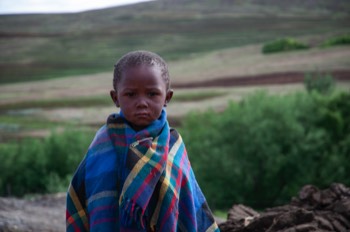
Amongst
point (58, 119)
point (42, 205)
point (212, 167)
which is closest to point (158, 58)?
point (42, 205)

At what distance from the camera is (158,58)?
2234mm

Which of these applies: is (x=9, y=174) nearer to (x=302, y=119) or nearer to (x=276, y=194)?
(x=276, y=194)

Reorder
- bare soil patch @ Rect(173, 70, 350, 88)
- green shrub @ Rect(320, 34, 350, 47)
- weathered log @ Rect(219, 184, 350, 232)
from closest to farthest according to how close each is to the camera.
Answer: weathered log @ Rect(219, 184, 350, 232) → green shrub @ Rect(320, 34, 350, 47) → bare soil patch @ Rect(173, 70, 350, 88)

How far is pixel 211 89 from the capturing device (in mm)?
30688

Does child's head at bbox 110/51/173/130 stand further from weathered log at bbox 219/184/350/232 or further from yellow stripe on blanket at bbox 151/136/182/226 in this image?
weathered log at bbox 219/184/350/232

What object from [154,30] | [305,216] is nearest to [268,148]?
[154,30]

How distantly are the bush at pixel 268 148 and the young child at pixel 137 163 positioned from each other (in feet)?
72.1

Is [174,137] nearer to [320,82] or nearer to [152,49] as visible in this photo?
[152,49]

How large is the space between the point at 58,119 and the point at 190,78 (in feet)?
26.7

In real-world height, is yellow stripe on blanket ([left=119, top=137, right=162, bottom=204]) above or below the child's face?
below

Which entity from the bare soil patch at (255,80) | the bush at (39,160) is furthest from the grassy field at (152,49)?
the bush at (39,160)

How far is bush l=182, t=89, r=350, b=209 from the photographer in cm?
2452

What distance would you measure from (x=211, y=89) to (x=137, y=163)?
2869 cm

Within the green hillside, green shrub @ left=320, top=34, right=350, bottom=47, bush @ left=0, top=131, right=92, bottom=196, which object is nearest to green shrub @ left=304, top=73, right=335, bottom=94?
green shrub @ left=320, top=34, right=350, bottom=47
